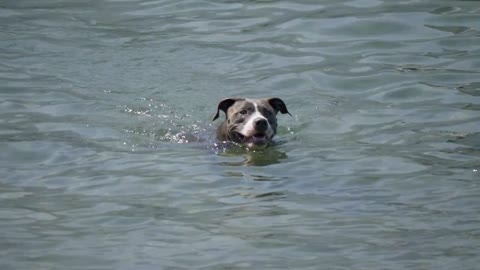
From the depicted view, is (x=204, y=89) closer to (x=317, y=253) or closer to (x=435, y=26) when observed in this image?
(x=435, y=26)

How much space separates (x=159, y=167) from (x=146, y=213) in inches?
65.6

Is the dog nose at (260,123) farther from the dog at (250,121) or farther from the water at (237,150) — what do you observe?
the water at (237,150)

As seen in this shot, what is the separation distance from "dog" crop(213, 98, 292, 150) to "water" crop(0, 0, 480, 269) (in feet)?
0.80

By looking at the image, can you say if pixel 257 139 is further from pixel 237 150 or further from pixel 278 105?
pixel 278 105

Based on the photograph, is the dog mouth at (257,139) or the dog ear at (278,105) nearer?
the dog mouth at (257,139)

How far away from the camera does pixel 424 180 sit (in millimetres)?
10125

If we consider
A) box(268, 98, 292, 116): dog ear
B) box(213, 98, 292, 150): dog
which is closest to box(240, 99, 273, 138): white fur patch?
box(213, 98, 292, 150): dog

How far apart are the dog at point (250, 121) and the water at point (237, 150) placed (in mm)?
245

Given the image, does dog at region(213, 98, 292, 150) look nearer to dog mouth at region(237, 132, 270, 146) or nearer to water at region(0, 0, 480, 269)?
dog mouth at region(237, 132, 270, 146)

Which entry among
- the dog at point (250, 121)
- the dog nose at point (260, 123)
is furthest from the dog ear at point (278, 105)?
the dog nose at point (260, 123)

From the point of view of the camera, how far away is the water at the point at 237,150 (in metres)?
8.48

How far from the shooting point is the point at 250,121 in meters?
12.0

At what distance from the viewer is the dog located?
12.0 meters

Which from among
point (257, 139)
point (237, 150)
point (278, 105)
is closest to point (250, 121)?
point (257, 139)
